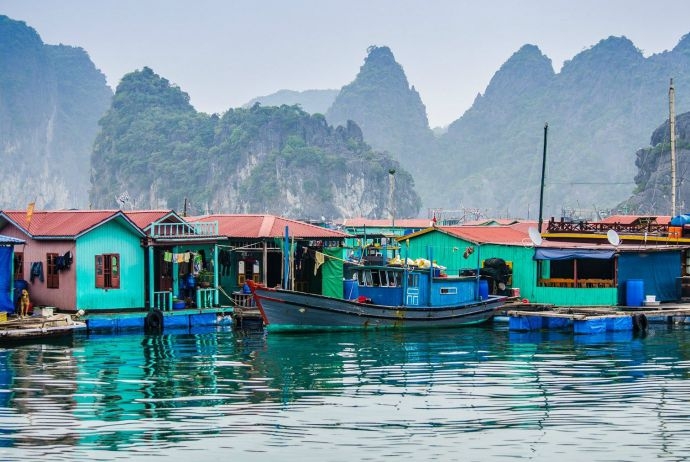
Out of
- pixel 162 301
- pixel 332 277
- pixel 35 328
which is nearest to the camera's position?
pixel 35 328

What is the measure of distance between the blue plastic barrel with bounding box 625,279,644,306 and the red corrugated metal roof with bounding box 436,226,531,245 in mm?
3802

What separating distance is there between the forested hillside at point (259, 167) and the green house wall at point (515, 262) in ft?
459

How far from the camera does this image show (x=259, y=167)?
182 meters

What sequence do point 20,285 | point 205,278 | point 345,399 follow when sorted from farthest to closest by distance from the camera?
point 205,278 < point 20,285 < point 345,399

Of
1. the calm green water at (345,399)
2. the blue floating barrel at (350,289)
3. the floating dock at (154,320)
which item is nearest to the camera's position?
the calm green water at (345,399)

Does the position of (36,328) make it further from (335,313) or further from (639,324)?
(639,324)

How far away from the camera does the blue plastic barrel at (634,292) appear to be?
3356 cm

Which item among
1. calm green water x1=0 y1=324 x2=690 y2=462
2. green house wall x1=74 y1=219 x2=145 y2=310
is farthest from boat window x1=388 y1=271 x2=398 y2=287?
green house wall x1=74 y1=219 x2=145 y2=310

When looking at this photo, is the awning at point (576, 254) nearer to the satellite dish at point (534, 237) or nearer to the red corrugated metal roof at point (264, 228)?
the satellite dish at point (534, 237)

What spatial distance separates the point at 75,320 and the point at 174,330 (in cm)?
330

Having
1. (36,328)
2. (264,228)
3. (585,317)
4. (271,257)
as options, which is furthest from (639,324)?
(36,328)

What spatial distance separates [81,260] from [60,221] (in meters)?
2.09

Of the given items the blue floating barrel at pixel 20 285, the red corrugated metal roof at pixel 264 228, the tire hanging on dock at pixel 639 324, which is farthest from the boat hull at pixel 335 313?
the blue floating barrel at pixel 20 285

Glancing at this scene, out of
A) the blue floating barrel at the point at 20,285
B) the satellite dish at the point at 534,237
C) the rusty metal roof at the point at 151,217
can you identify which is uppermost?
the rusty metal roof at the point at 151,217
